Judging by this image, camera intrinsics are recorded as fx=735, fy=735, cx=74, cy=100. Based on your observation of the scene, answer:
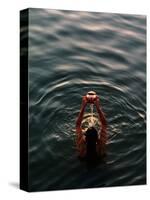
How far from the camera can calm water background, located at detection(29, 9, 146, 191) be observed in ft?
31.1

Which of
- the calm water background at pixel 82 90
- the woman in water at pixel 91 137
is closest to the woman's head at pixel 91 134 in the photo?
the woman in water at pixel 91 137

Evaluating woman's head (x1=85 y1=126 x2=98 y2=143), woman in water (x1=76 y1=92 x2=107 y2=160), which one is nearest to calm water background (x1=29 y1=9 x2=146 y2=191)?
woman in water (x1=76 y1=92 x2=107 y2=160)

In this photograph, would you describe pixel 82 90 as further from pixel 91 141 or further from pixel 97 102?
pixel 91 141

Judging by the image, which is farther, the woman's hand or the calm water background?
the woman's hand

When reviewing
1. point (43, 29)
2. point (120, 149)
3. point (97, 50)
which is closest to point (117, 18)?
point (97, 50)

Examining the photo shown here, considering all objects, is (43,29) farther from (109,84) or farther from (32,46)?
(109,84)

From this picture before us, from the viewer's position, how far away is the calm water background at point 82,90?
374 inches

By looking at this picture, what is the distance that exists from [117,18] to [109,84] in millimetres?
928

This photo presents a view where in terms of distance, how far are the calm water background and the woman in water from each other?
0.08 metres

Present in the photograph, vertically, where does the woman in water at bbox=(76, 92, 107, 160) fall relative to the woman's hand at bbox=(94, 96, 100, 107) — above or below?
below

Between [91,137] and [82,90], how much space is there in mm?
655

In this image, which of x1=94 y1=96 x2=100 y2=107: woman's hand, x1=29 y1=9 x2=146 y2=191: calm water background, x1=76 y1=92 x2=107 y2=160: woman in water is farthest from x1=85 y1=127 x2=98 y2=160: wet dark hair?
x1=94 y1=96 x2=100 y2=107: woman's hand

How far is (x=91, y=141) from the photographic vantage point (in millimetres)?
9930

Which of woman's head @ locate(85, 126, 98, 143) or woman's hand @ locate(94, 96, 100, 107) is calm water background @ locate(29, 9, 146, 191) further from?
woman's head @ locate(85, 126, 98, 143)
